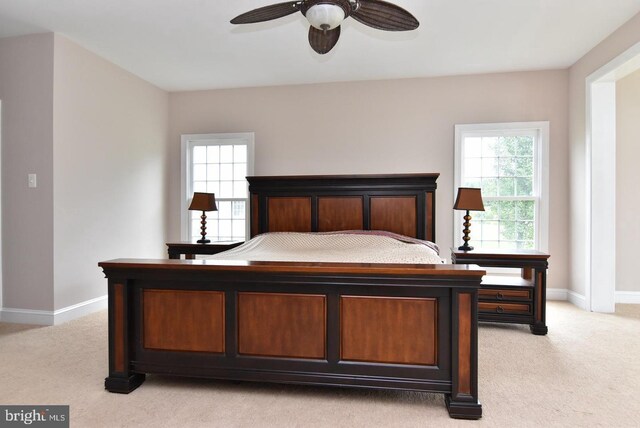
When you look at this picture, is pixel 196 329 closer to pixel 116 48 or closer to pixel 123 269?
pixel 123 269

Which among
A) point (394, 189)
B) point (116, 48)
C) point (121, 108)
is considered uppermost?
point (116, 48)

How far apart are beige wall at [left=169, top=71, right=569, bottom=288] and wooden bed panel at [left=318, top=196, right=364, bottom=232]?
65cm

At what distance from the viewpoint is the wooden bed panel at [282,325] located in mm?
2135

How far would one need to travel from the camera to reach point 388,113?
4.81 m

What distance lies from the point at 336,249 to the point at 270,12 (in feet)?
6.33

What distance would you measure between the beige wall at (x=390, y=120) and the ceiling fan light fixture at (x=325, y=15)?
2772 mm

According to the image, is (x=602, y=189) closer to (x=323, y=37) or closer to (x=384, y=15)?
(x=384, y=15)

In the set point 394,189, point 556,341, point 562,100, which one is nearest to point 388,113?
point 394,189

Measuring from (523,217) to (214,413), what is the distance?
13.2ft

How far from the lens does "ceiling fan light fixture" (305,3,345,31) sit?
2037 millimetres

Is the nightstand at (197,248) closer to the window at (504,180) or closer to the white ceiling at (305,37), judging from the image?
the white ceiling at (305,37)

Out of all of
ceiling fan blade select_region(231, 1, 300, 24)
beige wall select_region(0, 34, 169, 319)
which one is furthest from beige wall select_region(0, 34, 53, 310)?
Answer: ceiling fan blade select_region(231, 1, 300, 24)

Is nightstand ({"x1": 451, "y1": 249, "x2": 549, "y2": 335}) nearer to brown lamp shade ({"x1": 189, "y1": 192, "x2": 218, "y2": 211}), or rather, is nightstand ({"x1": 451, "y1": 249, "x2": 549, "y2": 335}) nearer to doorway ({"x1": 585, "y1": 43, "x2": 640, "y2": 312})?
doorway ({"x1": 585, "y1": 43, "x2": 640, "y2": 312})

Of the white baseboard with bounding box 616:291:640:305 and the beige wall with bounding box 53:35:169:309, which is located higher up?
the beige wall with bounding box 53:35:169:309
